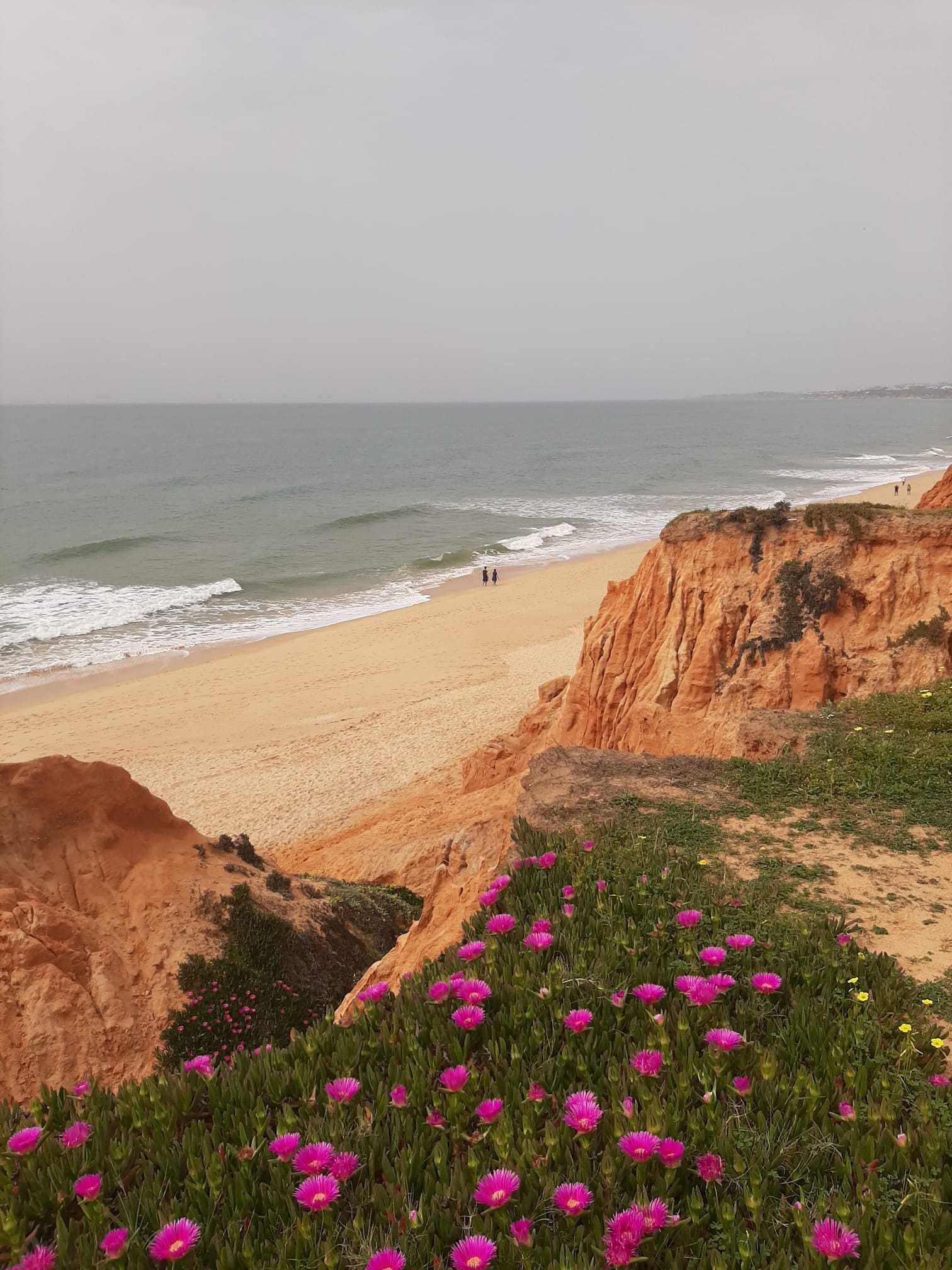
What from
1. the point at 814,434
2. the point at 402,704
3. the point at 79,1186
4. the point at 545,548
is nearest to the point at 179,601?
the point at 402,704

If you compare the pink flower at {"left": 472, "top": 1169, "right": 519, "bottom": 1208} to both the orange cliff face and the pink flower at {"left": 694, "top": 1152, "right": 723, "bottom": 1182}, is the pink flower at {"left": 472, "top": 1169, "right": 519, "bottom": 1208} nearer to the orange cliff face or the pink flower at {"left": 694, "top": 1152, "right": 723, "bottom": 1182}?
the pink flower at {"left": 694, "top": 1152, "right": 723, "bottom": 1182}

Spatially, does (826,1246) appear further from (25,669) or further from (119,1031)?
(25,669)

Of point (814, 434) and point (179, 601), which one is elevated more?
Answer: point (814, 434)

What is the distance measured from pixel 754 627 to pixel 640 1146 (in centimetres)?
1124

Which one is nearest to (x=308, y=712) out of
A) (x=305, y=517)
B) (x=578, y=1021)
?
(x=578, y=1021)

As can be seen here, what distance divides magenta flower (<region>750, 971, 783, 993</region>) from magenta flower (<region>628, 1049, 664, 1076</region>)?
35.2 inches

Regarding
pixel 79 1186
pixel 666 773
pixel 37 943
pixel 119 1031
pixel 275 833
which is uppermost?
pixel 79 1186

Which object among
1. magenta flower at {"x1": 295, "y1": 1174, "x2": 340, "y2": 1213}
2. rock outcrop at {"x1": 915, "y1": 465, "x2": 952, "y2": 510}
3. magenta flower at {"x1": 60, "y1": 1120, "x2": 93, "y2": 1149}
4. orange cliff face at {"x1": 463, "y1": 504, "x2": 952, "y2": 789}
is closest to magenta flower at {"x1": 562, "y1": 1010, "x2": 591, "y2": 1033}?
magenta flower at {"x1": 295, "y1": 1174, "x2": 340, "y2": 1213}

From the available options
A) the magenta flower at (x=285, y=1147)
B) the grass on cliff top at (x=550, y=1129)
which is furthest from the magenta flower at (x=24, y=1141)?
the magenta flower at (x=285, y=1147)

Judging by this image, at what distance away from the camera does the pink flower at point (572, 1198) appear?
2918mm

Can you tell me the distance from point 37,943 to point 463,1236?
6.46m

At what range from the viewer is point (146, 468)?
9994 cm

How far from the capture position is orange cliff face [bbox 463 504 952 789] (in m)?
12.5

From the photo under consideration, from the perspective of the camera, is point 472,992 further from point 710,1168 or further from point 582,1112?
point 710,1168
